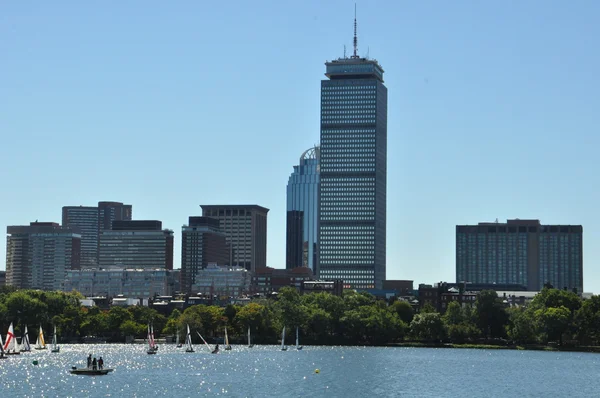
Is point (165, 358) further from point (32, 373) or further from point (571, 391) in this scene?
point (571, 391)

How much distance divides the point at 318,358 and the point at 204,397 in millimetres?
73921

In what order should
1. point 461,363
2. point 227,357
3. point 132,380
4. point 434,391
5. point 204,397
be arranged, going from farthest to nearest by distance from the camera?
point 227,357
point 461,363
point 132,380
point 434,391
point 204,397

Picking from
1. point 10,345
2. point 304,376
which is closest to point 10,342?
point 10,345

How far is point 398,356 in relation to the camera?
192m

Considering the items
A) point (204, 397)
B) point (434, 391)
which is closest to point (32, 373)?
point (204, 397)

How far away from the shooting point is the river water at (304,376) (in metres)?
119

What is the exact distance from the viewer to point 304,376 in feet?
464

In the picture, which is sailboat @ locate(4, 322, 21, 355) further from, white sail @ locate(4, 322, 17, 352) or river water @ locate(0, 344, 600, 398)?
river water @ locate(0, 344, 600, 398)

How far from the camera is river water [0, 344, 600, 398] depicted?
11944 centimetres

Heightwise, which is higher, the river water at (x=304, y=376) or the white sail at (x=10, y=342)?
the white sail at (x=10, y=342)

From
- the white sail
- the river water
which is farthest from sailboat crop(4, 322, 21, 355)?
the river water

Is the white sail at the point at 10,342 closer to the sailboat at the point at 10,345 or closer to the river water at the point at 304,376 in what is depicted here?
the sailboat at the point at 10,345

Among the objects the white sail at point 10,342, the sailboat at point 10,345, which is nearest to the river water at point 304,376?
the sailboat at point 10,345

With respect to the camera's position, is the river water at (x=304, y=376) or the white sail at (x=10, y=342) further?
the white sail at (x=10, y=342)
